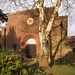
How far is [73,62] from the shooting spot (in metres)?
11.4

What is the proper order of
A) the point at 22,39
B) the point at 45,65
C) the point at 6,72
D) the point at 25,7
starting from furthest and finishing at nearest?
the point at 22,39 → the point at 25,7 → the point at 45,65 → the point at 6,72

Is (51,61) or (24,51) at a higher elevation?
(24,51)

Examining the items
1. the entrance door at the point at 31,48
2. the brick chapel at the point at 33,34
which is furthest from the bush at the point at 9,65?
the entrance door at the point at 31,48

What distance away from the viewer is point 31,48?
41.4 ft

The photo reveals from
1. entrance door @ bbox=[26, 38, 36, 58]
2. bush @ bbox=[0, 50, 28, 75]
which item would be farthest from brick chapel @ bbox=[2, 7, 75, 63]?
bush @ bbox=[0, 50, 28, 75]

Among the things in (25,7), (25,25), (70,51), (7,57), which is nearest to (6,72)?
(7,57)

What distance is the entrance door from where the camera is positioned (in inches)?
493

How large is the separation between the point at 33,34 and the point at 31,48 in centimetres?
234

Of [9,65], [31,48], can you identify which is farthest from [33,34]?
[9,65]

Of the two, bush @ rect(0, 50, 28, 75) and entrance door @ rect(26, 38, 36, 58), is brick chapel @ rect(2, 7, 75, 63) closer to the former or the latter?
entrance door @ rect(26, 38, 36, 58)

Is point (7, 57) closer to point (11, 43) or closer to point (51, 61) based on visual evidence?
point (51, 61)

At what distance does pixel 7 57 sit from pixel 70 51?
9.70 meters

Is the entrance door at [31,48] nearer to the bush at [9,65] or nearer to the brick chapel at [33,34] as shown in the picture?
the brick chapel at [33,34]

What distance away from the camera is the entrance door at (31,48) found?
493 inches
